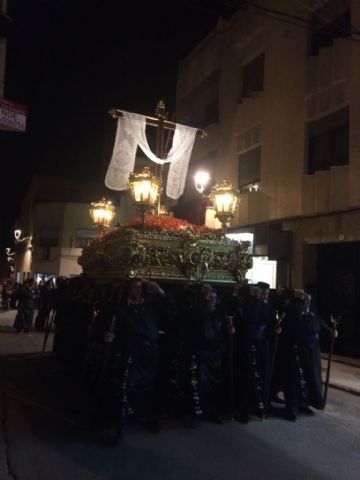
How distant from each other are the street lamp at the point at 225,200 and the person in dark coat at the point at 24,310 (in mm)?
9248

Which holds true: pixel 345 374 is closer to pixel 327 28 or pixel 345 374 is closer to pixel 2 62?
pixel 327 28

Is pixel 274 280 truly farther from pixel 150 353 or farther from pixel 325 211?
pixel 150 353

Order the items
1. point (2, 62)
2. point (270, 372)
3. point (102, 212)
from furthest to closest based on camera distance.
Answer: point (2, 62), point (102, 212), point (270, 372)

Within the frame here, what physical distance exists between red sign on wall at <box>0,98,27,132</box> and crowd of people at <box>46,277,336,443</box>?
738 cm

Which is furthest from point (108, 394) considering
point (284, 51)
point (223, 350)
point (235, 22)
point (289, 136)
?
point (235, 22)

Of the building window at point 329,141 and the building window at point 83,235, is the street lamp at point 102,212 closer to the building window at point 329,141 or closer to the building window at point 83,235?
the building window at point 329,141

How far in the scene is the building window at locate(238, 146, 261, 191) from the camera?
56.3 feet

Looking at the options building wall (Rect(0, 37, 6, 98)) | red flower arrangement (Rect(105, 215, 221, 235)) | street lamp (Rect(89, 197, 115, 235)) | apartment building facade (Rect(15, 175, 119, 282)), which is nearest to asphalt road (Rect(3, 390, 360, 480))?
red flower arrangement (Rect(105, 215, 221, 235))

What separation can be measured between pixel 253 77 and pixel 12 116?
9571 millimetres

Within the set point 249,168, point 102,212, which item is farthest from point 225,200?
point 249,168

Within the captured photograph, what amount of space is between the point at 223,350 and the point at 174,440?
1.56 m

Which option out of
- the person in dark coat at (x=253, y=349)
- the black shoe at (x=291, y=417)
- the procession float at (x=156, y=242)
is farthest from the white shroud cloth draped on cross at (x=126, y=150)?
the black shoe at (x=291, y=417)

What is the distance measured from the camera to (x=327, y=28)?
13.2 meters

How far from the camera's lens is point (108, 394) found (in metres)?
5.91
